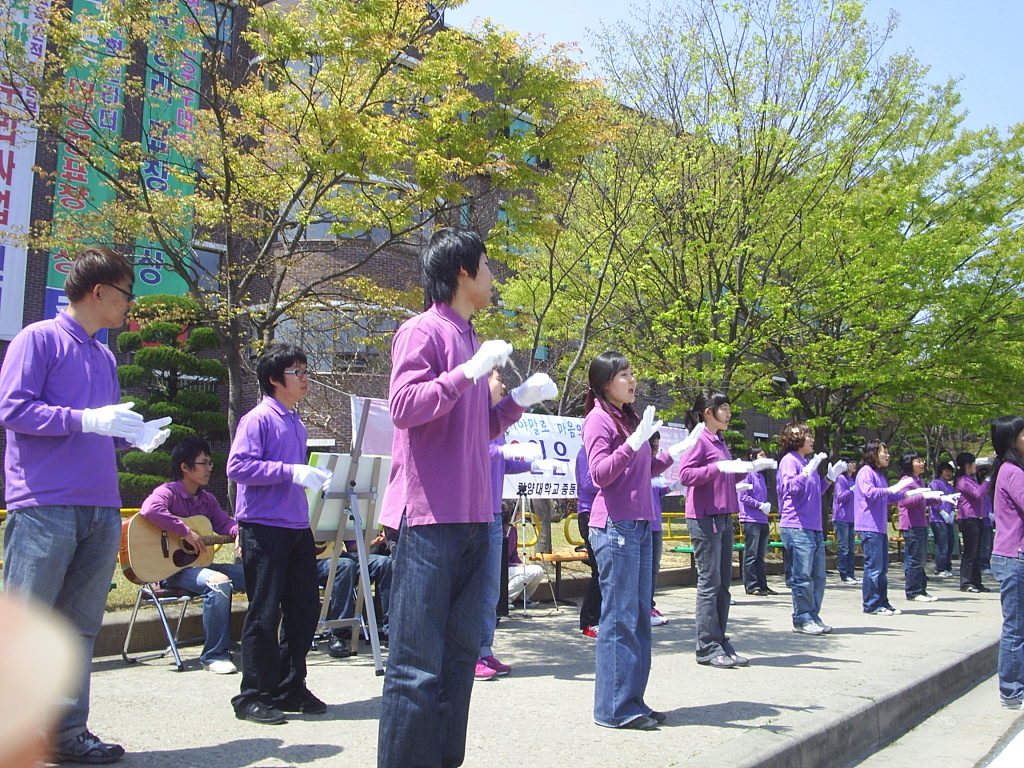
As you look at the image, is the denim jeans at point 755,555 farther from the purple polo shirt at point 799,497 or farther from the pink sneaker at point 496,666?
the pink sneaker at point 496,666

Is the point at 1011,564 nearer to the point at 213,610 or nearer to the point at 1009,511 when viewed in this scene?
the point at 1009,511

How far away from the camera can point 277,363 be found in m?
4.85

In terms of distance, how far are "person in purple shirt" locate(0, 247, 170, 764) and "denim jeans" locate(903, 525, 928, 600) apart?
10261mm

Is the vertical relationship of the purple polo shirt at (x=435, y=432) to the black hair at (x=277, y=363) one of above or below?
below

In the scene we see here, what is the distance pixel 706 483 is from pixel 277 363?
313cm

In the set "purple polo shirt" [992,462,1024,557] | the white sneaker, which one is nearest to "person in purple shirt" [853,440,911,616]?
"purple polo shirt" [992,462,1024,557]

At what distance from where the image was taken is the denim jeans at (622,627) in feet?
14.3

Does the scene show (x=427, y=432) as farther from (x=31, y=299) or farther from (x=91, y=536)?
(x=31, y=299)

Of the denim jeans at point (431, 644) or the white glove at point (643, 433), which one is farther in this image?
the white glove at point (643, 433)

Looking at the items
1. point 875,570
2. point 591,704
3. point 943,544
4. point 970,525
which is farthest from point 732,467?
point 943,544

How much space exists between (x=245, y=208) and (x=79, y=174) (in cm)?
1002

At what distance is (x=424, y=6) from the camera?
26.0ft

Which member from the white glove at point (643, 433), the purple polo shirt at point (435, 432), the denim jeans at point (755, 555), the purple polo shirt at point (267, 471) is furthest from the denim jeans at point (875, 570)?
the purple polo shirt at point (435, 432)

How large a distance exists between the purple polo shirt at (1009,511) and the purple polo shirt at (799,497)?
243 centimetres
